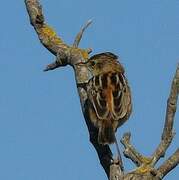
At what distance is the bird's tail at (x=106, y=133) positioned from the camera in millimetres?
6477

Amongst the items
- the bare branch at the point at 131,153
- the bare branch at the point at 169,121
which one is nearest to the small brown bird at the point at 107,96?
the bare branch at the point at 131,153

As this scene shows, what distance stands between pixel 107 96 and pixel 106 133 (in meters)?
0.64

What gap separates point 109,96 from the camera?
7.25 metres

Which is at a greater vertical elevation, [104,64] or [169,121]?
[104,64]

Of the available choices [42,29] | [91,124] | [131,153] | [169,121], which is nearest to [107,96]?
[91,124]

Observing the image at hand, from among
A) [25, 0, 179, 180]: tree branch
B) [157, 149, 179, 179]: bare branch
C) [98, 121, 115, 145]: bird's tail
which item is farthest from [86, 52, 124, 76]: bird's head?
[157, 149, 179, 179]: bare branch

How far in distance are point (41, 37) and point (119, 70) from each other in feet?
3.20

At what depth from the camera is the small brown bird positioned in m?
6.92

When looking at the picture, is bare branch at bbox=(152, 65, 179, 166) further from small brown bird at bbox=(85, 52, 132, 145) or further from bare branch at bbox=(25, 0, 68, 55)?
bare branch at bbox=(25, 0, 68, 55)

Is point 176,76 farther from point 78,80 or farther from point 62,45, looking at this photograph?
point 62,45

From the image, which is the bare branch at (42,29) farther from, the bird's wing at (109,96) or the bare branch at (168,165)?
the bare branch at (168,165)

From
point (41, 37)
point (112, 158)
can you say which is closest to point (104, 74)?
point (41, 37)

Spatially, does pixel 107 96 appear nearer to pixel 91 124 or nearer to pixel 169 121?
pixel 91 124

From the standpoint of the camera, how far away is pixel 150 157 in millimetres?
5883
